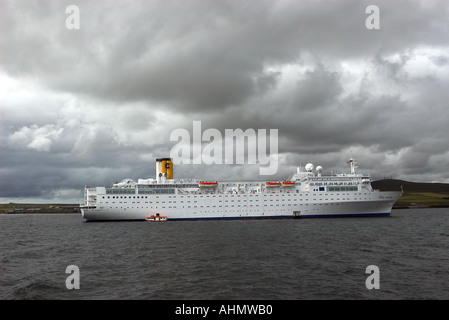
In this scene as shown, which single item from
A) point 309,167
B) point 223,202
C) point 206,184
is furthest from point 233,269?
point 309,167

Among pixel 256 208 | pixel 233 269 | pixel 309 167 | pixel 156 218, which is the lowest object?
pixel 156 218

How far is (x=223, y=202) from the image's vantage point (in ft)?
183

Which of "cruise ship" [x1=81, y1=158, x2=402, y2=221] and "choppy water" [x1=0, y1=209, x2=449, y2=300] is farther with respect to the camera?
"cruise ship" [x1=81, y1=158, x2=402, y2=221]

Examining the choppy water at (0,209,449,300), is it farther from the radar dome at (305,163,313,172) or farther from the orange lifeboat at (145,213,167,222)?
the radar dome at (305,163,313,172)

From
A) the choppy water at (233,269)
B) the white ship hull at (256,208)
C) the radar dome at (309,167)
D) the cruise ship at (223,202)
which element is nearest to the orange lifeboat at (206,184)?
the cruise ship at (223,202)

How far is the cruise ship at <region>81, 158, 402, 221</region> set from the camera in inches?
2154

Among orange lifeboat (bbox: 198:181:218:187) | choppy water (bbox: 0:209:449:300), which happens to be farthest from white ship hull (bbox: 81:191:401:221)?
choppy water (bbox: 0:209:449:300)

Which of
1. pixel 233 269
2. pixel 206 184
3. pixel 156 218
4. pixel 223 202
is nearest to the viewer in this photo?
pixel 233 269

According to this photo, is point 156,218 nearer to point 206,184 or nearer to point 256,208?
point 206,184

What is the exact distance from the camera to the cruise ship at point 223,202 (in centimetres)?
5472

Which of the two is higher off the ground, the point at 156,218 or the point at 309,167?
the point at 309,167
